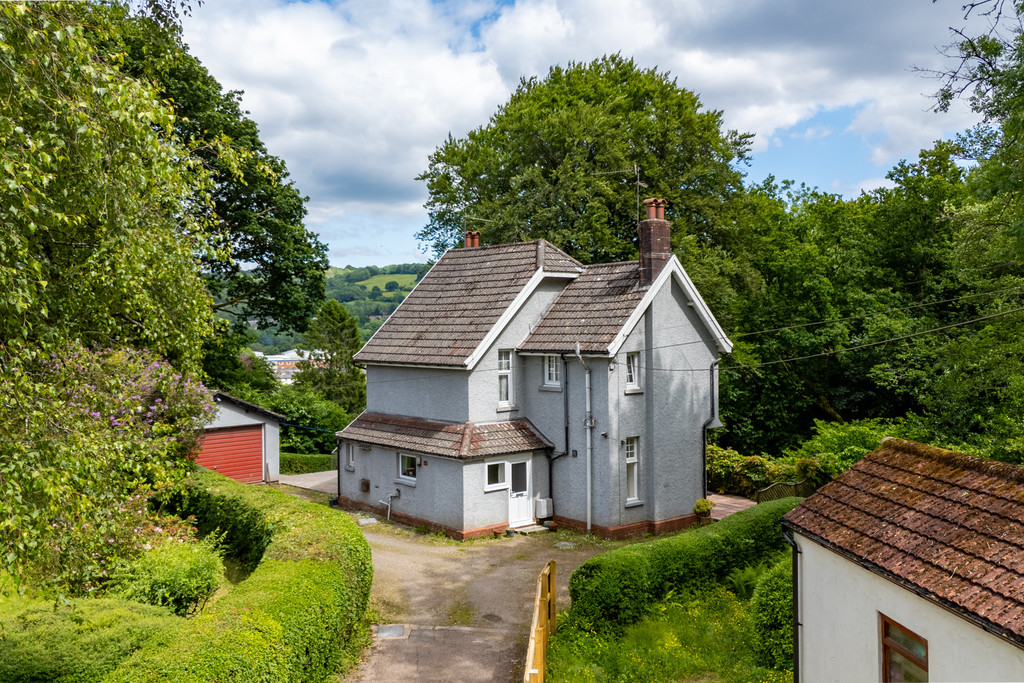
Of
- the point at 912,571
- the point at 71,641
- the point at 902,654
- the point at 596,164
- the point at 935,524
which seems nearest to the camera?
the point at 912,571

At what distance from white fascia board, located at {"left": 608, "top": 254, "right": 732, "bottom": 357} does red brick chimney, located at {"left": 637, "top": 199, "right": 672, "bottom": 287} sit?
0.22m

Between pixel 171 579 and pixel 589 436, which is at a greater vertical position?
pixel 589 436

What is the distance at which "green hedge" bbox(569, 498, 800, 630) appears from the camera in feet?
51.7

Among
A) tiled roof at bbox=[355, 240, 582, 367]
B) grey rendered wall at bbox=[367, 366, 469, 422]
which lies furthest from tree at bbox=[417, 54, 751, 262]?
grey rendered wall at bbox=[367, 366, 469, 422]

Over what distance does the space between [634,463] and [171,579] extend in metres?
14.5

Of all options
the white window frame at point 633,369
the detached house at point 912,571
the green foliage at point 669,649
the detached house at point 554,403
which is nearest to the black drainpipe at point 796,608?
the detached house at point 912,571

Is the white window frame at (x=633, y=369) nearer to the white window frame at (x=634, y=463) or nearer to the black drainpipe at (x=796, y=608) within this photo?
the white window frame at (x=634, y=463)

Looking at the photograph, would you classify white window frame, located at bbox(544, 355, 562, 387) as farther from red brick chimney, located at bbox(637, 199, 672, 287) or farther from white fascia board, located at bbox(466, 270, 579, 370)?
red brick chimney, located at bbox(637, 199, 672, 287)

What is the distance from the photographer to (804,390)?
37.4m

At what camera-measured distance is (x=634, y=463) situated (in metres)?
24.4

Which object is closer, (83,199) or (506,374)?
(83,199)

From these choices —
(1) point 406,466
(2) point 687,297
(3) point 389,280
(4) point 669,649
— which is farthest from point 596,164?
(3) point 389,280

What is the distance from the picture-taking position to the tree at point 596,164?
1400 inches

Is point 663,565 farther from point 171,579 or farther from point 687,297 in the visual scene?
point 687,297
